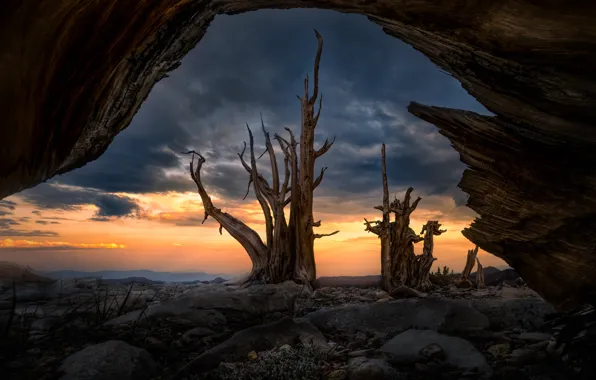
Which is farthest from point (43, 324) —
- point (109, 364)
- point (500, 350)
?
point (500, 350)

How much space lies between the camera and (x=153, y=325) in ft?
17.6

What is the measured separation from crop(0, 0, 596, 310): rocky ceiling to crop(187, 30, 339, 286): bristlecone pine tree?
30.3ft

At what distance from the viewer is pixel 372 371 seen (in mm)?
3582

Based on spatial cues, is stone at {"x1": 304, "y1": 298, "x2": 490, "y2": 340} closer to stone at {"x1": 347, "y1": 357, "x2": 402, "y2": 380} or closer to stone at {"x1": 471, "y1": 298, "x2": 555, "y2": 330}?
stone at {"x1": 471, "y1": 298, "x2": 555, "y2": 330}

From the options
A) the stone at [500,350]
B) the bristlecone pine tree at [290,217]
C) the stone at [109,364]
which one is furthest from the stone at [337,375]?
the bristlecone pine tree at [290,217]

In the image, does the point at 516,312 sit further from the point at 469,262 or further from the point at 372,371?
the point at 469,262

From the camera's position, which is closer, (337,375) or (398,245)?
(337,375)

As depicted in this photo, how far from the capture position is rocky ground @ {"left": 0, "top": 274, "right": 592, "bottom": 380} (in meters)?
3.66

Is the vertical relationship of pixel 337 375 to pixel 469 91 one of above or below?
below

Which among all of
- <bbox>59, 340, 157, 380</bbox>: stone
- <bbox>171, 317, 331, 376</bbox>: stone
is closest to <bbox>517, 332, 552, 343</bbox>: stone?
<bbox>171, 317, 331, 376</bbox>: stone

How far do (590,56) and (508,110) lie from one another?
3.17ft

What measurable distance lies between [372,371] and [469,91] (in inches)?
118

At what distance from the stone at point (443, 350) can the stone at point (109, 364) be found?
241 cm

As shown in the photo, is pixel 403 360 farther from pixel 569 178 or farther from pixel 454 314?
pixel 569 178
